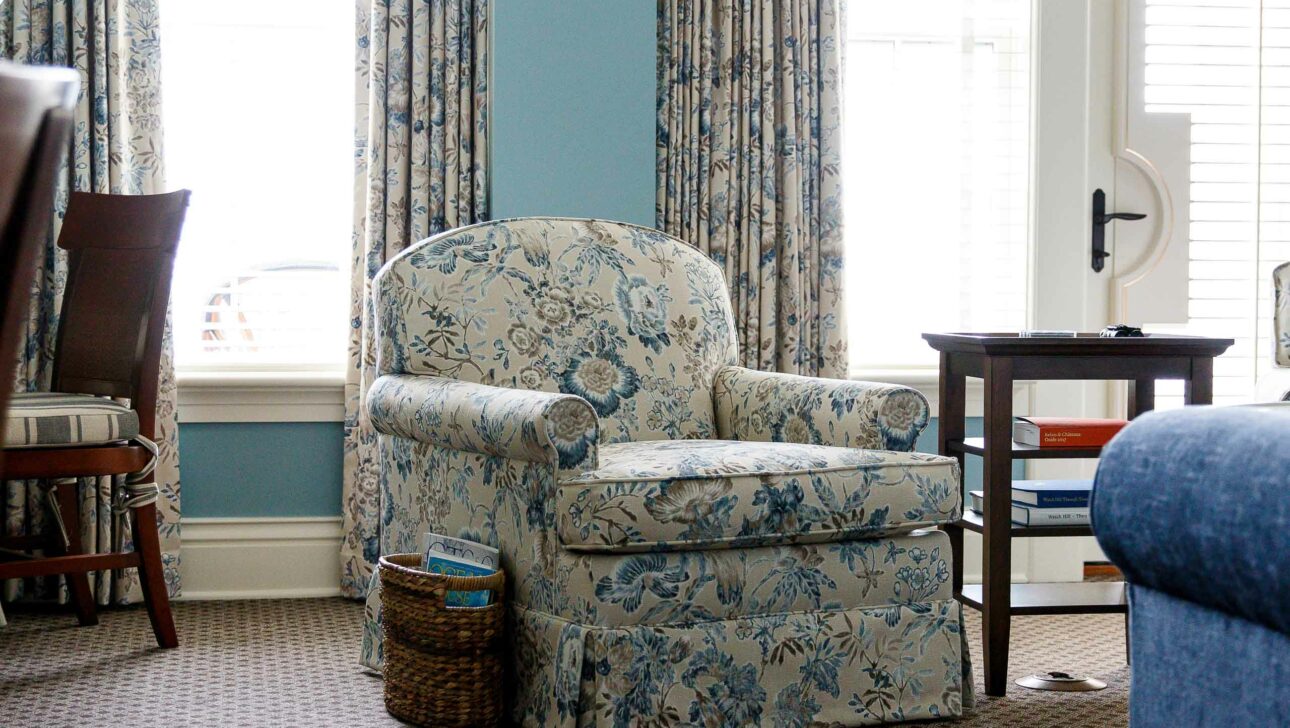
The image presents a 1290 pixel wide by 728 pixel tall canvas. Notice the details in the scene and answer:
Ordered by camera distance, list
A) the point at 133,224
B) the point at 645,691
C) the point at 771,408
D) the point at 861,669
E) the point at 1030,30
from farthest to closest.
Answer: the point at 1030,30
the point at 133,224
the point at 771,408
the point at 861,669
the point at 645,691

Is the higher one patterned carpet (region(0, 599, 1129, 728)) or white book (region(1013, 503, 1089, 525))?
white book (region(1013, 503, 1089, 525))

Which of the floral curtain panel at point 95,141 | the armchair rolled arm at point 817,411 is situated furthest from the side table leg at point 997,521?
the floral curtain panel at point 95,141

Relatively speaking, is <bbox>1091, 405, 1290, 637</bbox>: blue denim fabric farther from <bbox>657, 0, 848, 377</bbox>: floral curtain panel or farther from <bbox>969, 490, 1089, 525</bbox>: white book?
<bbox>657, 0, 848, 377</bbox>: floral curtain panel

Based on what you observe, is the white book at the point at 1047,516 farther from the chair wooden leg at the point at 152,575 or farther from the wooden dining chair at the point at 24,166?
the wooden dining chair at the point at 24,166

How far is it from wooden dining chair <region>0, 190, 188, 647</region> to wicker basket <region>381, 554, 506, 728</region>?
834 millimetres

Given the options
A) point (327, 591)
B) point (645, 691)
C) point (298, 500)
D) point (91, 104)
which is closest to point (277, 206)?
point (91, 104)

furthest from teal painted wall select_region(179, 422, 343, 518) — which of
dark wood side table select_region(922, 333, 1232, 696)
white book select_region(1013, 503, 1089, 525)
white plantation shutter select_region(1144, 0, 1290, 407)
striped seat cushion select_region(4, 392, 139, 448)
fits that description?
white plantation shutter select_region(1144, 0, 1290, 407)

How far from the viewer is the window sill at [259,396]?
3299mm

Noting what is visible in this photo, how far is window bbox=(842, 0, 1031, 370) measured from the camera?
363 cm

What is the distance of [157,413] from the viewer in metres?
3.16

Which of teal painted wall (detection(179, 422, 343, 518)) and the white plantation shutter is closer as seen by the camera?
teal painted wall (detection(179, 422, 343, 518))

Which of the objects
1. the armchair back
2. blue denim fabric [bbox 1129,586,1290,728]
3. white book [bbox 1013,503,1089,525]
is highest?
the armchair back

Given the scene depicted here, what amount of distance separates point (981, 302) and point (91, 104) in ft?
8.07

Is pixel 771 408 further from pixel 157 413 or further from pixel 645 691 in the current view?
pixel 157 413
